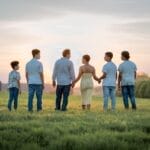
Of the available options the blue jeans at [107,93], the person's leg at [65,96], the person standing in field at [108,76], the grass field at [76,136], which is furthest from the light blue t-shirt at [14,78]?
the grass field at [76,136]

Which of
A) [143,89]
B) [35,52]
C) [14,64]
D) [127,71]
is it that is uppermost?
[143,89]

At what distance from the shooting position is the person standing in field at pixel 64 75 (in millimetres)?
20859

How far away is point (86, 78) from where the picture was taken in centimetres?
2256

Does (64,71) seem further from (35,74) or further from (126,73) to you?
(126,73)

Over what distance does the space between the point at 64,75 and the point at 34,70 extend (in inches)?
47.2

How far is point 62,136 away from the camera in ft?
36.7

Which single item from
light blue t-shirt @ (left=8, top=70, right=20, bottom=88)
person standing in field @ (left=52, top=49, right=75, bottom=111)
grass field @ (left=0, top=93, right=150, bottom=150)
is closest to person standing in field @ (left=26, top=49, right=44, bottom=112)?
person standing in field @ (left=52, top=49, right=75, bottom=111)

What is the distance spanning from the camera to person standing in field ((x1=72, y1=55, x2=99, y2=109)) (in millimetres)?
22328

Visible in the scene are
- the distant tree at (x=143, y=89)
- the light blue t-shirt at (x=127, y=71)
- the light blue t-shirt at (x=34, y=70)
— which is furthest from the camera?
the distant tree at (x=143, y=89)

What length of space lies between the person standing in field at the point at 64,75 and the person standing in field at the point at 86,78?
1.15 m

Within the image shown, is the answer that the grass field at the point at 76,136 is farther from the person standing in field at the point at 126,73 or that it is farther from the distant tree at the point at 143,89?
the distant tree at the point at 143,89

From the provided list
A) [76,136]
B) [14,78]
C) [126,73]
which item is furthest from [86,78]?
[76,136]

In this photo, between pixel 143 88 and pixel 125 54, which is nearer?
pixel 125 54

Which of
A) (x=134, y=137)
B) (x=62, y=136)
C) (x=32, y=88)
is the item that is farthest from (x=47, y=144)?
(x=32, y=88)
